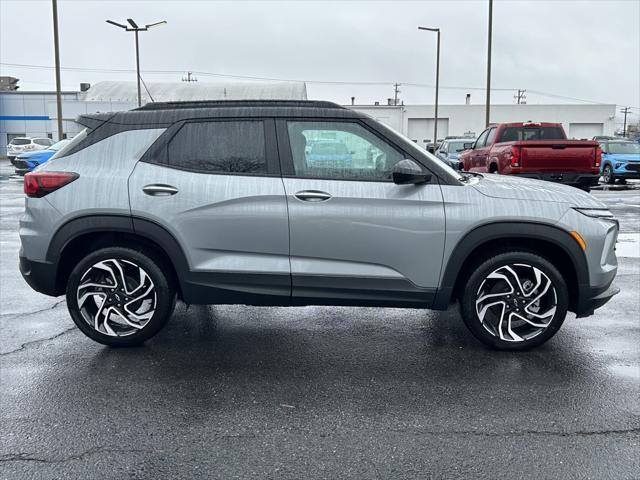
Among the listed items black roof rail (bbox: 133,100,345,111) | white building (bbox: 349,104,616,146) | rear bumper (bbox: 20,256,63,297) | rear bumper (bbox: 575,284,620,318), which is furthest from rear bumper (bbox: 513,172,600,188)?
white building (bbox: 349,104,616,146)

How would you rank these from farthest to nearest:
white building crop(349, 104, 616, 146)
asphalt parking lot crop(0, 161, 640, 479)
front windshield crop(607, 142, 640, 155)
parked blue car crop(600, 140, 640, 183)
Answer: white building crop(349, 104, 616, 146), front windshield crop(607, 142, 640, 155), parked blue car crop(600, 140, 640, 183), asphalt parking lot crop(0, 161, 640, 479)

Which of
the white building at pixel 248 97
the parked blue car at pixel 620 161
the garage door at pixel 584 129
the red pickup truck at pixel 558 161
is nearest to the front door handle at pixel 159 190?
the red pickup truck at pixel 558 161

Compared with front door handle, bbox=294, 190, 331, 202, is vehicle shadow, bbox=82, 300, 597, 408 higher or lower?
lower

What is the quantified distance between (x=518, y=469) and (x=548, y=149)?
1088 cm

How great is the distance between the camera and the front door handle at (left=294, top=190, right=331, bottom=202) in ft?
14.2

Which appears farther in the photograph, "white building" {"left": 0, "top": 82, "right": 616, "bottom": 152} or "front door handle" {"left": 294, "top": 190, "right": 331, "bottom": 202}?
"white building" {"left": 0, "top": 82, "right": 616, "bottom": 152}

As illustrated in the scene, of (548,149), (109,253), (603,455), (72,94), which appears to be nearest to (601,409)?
(603,455)

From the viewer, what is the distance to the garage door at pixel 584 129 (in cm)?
6725

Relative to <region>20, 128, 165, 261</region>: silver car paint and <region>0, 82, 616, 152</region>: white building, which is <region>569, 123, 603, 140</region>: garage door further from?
<region>20, 128, 165, 261</region>: silver car paint

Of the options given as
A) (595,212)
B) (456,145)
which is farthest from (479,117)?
(595,212)

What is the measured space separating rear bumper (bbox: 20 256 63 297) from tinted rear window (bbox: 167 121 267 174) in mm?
1218

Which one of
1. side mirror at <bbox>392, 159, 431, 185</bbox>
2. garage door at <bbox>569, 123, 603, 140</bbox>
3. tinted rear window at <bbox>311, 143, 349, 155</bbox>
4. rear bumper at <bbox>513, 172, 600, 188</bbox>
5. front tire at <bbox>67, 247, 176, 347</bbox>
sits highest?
garage door at <bbox>569, 123, 603, 140</bbox>

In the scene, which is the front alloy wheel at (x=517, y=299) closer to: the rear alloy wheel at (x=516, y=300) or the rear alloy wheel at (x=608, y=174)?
the rear alloy wheel at (x=516, y=300)

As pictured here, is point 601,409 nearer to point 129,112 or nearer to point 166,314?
point 166,314
